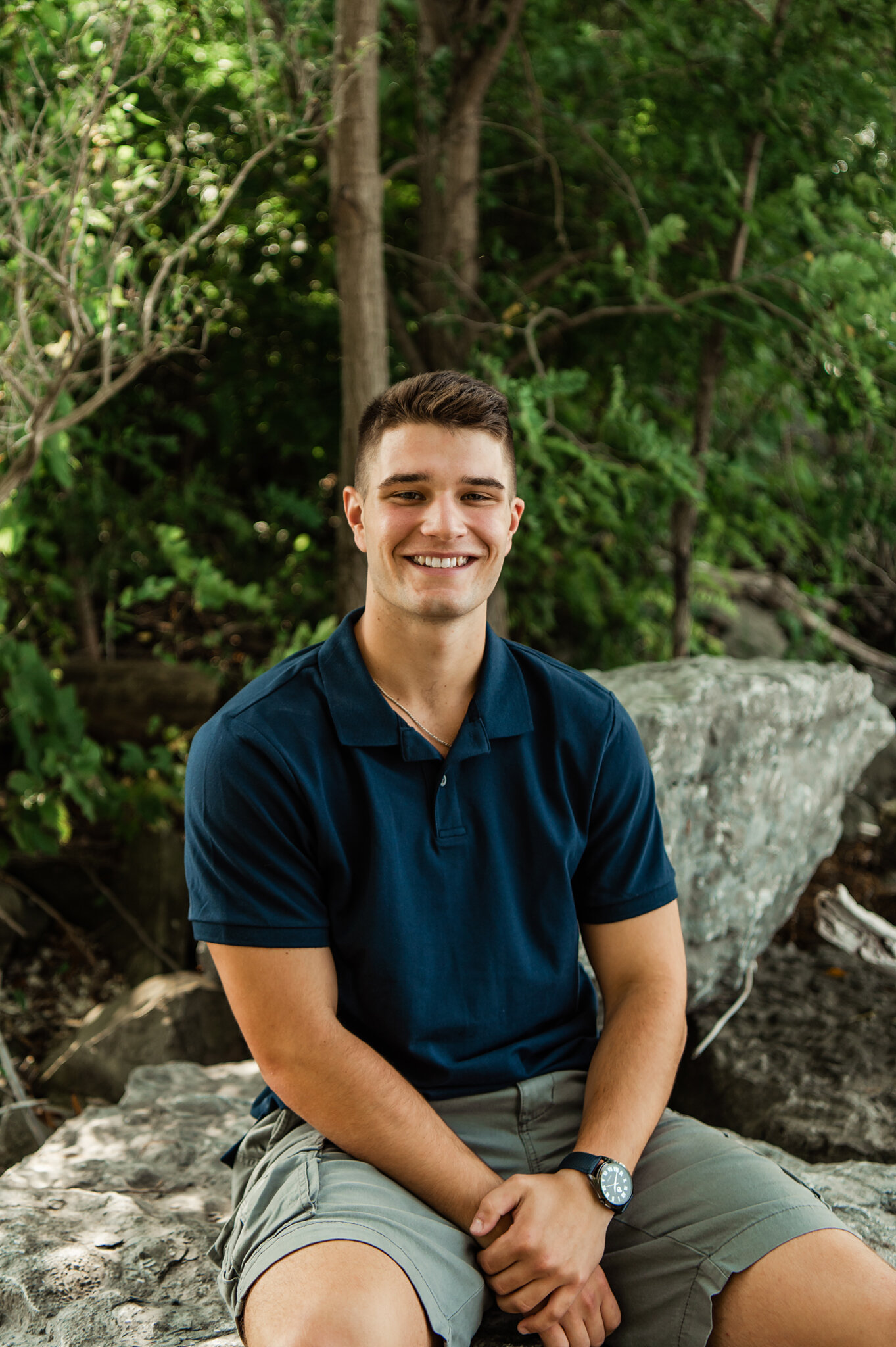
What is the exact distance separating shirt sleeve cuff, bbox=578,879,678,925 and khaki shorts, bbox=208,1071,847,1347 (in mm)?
307

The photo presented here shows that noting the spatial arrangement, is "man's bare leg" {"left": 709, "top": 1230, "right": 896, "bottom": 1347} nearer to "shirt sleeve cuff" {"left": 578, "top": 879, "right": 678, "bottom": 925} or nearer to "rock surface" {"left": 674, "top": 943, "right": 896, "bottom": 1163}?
"shirt sleeve cuff" {"left": 578, "top": 879, "right": 678, "bottom": 925}

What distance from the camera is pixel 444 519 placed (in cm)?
Answer: 190

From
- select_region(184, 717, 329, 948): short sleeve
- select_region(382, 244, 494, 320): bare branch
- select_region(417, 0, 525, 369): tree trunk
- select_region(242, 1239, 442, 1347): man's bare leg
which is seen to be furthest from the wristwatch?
select_region(382, 244, 494, 320): bare branch

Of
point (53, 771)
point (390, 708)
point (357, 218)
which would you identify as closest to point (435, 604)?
point (390, 708)

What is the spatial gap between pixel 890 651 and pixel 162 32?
480 cm

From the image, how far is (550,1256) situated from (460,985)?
1.46 feet

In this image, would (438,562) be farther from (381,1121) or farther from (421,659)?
(381,1121)

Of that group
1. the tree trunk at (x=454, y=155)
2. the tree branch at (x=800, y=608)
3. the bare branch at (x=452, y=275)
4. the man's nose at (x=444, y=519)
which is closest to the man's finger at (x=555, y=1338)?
the man's nose at (x=444, y=519)

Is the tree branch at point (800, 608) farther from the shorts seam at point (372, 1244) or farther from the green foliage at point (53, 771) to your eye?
the shorts seam at point (372, 1244)

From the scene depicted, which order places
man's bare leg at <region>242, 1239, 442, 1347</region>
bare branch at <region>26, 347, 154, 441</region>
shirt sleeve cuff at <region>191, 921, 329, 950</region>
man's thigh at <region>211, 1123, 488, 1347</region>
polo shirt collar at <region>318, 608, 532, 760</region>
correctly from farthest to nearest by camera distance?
bare branch at <region>26, 347, 154, 441</region> < polo shirt collar at <region>318, 608, 532, 760</region> < shirt sleeve cuff at <region>191, 921, 329, 950</region> < man's thigh at <region>211, 1123, 488, 1347</region> < man's bare leg at <region>242, 1239, 442, 1347</region>

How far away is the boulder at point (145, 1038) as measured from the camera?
11.3 feet

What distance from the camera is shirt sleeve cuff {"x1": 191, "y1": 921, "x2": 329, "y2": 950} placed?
174cm

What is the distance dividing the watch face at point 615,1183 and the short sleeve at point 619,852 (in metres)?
0.45

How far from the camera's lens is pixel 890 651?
6.06 m
